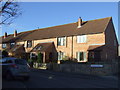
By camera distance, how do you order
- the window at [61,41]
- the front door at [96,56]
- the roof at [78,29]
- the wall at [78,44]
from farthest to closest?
the window at [61,41]
the roof at [78,29]
the wall at [78,44]
the front door at [96,56]

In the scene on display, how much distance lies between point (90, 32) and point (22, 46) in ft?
59.9

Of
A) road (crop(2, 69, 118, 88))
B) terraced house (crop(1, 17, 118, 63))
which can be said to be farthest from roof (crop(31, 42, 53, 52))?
road (crop(2, 69, 118, 88))

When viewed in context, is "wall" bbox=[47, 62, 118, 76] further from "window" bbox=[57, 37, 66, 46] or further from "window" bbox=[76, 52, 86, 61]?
"window" bbox=[57, 37, 66, 46]

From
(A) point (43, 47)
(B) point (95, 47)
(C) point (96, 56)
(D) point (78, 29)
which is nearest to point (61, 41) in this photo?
(A) point (43, 47)

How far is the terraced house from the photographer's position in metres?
28.4

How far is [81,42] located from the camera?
3084cm

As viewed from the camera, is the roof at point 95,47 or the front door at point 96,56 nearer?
the roof at point 95,47

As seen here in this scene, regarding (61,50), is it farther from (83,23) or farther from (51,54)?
(83,23)

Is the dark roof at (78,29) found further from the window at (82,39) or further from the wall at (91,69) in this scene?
the wall at (91,69)

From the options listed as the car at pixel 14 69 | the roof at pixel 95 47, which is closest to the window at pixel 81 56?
the roof at pixel 95 47

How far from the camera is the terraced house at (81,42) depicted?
28.4 meters

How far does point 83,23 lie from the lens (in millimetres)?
34344

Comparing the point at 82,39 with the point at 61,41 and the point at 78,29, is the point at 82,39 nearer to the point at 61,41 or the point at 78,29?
the point at 78,29

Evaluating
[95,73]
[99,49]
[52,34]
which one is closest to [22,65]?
[95,73]
